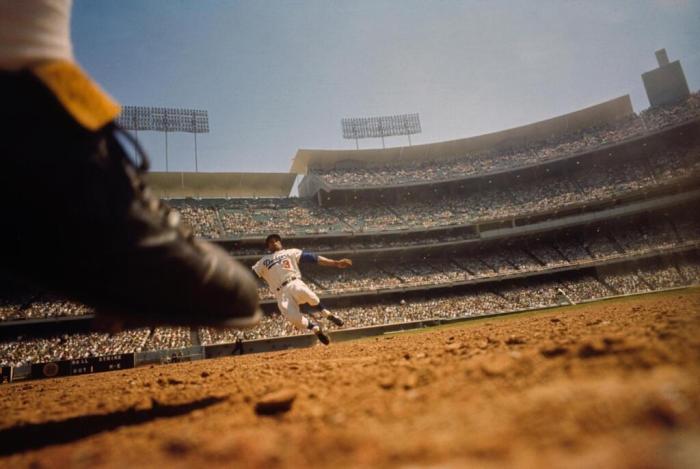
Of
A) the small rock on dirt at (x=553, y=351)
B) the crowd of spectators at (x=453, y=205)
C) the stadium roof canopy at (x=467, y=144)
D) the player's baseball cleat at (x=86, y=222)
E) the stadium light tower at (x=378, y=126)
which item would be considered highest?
the stadium light tower at (x=378, y=126)

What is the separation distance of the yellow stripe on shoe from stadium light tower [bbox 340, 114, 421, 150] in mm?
41371

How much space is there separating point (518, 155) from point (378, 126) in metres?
15.2

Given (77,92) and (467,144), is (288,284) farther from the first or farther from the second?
(467,144)

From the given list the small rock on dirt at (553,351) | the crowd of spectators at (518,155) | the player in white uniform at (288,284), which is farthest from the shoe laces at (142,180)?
the crowd of spectators at (518,155)

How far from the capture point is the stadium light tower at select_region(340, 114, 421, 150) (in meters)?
41.3

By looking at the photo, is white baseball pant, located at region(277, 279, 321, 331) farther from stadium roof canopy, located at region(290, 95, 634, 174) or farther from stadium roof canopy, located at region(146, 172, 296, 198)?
stadium roof canopy, located at region(290, 95, 634, 174)

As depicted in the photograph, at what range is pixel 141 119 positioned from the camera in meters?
34.9

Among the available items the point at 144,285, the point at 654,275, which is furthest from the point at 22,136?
the point at 654,275

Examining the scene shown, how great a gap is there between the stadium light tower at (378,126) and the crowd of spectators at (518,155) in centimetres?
609

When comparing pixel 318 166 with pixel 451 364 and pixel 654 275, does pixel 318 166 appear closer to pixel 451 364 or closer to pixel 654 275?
pixel 654 275

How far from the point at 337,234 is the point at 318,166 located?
1098 cm

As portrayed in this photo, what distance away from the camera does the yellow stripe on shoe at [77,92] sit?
3.60 ft

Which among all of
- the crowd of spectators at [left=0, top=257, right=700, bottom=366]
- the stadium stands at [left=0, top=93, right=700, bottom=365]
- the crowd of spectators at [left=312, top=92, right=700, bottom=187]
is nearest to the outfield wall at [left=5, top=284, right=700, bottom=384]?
the crowd of spectators at [left=0, top=257, right=700, bottom=366]

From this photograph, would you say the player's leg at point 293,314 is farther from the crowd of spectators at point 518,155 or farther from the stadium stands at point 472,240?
the crowd of spectators at point 518,155
